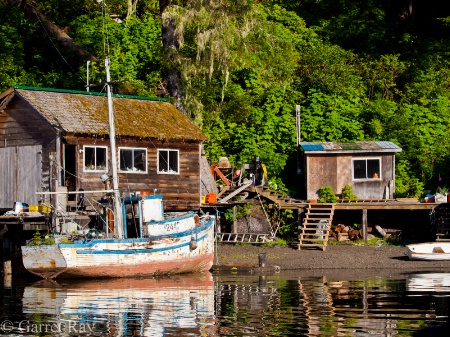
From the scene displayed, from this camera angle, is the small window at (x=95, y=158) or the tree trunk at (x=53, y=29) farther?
the tree trunk at (x=53, y=29)

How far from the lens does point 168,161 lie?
38.8 meters

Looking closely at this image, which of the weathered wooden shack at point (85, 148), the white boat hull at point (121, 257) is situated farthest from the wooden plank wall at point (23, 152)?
the white boat hull at point (121, 257)

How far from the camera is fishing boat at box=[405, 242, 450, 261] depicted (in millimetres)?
36031

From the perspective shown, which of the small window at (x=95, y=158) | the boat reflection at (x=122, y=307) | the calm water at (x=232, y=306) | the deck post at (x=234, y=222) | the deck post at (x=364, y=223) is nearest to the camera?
the calm water at (x=232, y=306)

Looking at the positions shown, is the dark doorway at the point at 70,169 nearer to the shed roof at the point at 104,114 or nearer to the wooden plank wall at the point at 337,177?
the shed roof at the point at 104,114

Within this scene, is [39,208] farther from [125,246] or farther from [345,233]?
[345,233]

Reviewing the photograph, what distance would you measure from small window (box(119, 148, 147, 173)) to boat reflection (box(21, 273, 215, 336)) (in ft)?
19.5

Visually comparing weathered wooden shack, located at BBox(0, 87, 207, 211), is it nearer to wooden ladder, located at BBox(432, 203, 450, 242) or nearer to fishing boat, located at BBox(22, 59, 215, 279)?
fishing boat, located at BBox(22, 59, 215, 279)

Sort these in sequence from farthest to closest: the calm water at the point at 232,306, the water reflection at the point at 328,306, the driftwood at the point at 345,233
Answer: the driftwood at the point at 345,233, the calm water at the point at 232,306, the water reflection at the point at 328,306

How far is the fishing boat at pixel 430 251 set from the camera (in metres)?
36.0

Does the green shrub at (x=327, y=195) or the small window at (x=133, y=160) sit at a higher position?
the small window at (x=133, y=160)

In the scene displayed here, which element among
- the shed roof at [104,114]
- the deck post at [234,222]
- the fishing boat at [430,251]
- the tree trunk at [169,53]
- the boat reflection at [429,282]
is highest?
the tree trunk at [169,53]

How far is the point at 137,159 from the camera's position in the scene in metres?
37.6

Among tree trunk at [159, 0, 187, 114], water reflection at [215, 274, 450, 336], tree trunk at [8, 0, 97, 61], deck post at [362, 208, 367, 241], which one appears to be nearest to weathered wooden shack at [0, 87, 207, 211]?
tree trunk at [159, 0, 187, 114]
